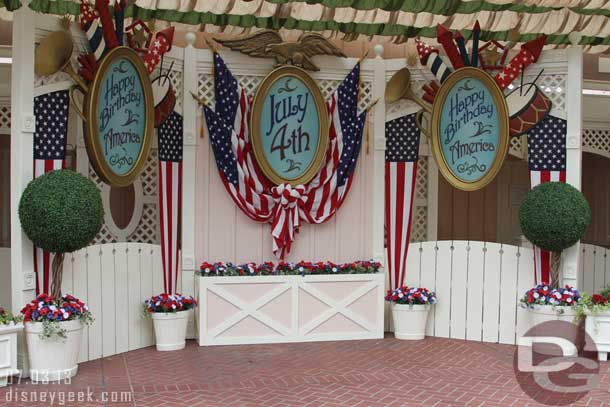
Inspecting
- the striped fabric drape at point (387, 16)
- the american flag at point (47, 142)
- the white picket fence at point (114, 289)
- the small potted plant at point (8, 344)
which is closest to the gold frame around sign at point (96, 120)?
the american flag at point (47, 142)

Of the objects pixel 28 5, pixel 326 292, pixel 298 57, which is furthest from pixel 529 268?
pixel 28 5

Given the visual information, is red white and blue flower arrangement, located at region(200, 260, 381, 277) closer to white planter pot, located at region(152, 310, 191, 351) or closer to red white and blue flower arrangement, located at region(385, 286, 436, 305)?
red white and blue flower arrangement, located at region(385, 286, 436, 305)

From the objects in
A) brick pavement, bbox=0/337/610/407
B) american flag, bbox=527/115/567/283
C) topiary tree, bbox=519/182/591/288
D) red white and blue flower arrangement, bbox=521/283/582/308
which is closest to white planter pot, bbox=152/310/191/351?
brick pavement, bbox=0/337/610/407

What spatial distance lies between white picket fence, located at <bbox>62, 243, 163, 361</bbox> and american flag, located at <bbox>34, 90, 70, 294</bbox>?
0.88 feet

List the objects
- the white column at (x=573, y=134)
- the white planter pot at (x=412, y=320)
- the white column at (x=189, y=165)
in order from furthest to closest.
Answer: the white planter pot at (x=412, y=320) < the white column at (x=189, y=165) < the white column at (x=573, y=134)

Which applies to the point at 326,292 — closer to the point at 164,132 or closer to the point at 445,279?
the point at 445,279

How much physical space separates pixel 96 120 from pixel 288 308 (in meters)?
3.16

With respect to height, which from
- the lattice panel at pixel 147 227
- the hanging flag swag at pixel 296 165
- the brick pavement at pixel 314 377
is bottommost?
the brick pavement at pixel 314 377

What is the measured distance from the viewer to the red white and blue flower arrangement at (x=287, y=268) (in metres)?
7.98

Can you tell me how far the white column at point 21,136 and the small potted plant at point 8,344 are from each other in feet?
0.63

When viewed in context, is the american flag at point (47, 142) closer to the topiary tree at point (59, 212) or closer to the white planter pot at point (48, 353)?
the topiary tree at point (59, 212)

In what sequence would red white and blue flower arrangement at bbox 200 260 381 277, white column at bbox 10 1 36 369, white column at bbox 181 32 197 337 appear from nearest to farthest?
white column at bbox 10 1 36 369 < red white and blue flower arrangement at bbox 200 260 381 277 < white column at bbox 181 32 197 337

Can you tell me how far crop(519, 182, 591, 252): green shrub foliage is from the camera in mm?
7312

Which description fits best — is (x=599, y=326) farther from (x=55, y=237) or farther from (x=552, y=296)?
(x=55, y=237)
